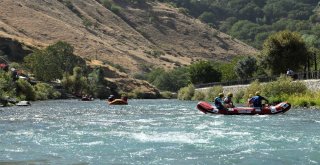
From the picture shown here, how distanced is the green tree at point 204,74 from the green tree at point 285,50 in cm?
4836

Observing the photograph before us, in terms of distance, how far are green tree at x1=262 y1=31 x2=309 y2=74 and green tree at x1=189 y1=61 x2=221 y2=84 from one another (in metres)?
48.4

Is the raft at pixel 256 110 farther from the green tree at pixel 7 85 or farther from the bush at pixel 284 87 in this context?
the green tree at pixel 7 85

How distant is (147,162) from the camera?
20.1 metres

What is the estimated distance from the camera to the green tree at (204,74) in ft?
417

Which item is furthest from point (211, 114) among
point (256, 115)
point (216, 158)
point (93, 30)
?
point (93, 30)

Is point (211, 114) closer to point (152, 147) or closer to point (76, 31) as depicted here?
point (152, 147)

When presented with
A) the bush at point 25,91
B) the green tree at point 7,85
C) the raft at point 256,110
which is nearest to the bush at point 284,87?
the raft at point 256,110

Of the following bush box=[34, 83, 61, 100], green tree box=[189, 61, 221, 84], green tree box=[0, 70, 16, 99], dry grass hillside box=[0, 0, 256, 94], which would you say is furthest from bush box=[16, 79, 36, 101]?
dry grass hillside box=[0, 0, 256, 94]

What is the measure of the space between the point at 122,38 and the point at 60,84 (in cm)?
7440

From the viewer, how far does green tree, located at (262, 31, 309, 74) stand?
7738cm

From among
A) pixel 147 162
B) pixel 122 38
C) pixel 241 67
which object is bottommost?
pixel 147 162

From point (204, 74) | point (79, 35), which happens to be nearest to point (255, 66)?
point (204, 74)

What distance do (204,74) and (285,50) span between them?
167ft

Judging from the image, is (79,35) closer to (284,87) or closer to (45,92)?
(45,92)
